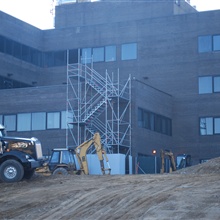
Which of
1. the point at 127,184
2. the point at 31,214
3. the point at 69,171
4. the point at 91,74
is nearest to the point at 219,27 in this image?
the point at 91,74

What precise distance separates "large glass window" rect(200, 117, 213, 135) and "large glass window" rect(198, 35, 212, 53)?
626 centimetres

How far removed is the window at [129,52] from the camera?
62.7 m

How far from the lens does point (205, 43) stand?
199 ft

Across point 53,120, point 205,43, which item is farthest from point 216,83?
point 53,120

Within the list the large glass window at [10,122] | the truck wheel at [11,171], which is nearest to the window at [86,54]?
the large glass window at [10,122]

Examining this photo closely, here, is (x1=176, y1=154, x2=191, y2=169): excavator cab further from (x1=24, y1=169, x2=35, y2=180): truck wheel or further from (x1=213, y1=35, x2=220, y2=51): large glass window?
(x1=24, y1=169, x2=35, y2=180): truck wheel

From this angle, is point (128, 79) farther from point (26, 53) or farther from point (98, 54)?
point (26, 53)

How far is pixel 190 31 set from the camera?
6131cm

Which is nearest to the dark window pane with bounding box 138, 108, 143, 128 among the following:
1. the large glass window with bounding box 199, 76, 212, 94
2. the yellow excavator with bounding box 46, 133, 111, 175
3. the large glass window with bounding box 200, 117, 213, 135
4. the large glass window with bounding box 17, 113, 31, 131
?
the large glass window with bounding box 200, 117, 213, 135

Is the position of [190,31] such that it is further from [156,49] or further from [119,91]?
[119,91]

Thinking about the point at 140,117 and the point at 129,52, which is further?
the point at 129,52

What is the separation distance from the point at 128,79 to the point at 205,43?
1018 cm

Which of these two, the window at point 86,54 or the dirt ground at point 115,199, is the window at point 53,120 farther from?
the dirt ground at point 115,199

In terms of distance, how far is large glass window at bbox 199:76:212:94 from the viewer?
60062mm
